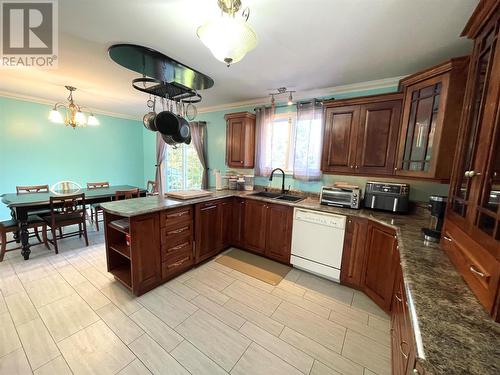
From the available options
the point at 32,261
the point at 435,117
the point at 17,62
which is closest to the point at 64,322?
the point at 32,261

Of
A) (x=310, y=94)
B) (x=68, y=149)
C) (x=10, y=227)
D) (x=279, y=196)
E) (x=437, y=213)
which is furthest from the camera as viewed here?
(x=68, y=149)

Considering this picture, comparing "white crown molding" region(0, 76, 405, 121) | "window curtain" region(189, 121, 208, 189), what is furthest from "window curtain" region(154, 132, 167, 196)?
"white crown molding" region(0, 76, 405, 121)

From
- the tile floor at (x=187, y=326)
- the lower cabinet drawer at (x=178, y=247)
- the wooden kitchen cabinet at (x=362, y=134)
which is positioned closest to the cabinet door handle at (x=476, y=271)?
the tile floor at (x=187, y=326)

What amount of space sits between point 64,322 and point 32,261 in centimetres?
166

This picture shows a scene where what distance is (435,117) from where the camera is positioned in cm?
181

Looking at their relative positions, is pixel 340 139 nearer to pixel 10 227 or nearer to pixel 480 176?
pixel 480 176

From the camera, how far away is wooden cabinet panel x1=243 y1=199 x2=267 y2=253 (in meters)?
2.88

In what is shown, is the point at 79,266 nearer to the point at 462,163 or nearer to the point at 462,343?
the point at 462,343

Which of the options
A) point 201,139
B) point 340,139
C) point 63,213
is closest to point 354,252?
point 340,139

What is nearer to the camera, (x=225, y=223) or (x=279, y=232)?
(x=279, y=232)

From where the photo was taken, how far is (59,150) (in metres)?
4.32

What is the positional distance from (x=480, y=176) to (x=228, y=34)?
1467 mm

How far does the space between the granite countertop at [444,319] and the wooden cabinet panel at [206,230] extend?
2135mm

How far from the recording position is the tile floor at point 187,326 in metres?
1.42
